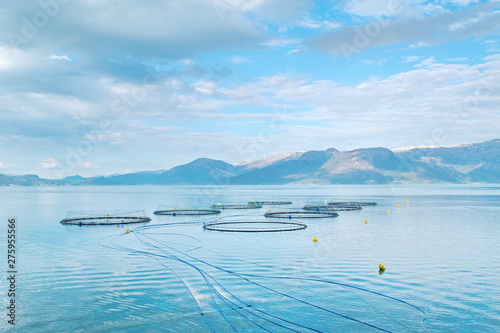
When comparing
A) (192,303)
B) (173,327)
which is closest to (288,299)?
(192,303)

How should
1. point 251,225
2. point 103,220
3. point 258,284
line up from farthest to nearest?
point 103,220 < point 251,225 < point 258,284

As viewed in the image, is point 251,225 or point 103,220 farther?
point 103,220

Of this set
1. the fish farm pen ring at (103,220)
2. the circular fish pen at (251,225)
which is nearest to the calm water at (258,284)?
the circular fish pen at (251,225)

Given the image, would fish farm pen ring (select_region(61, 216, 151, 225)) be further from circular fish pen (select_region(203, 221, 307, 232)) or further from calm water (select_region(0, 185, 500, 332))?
calm water (select_region(0, 185, 500, 332))

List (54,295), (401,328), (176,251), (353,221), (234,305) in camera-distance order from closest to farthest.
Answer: (401,328), (234,305), (54,295), (176,251), (353,221)

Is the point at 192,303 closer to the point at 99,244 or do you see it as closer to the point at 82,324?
the point at 82,324

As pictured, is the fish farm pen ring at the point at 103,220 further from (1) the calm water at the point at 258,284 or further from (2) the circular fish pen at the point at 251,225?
(1) the calm water at the point at 258,284

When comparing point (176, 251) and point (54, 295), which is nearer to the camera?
point (54, 295)

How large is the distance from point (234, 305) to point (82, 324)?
409 inches

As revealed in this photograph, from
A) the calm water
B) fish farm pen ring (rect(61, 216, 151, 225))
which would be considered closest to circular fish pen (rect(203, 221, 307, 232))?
the calm water

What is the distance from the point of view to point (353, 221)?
3561 inches

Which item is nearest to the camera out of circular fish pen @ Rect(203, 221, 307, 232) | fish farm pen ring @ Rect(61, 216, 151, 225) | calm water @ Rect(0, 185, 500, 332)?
calm water @ Rect(0, 185, 500, 332)

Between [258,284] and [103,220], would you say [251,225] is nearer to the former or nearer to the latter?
[103,220]

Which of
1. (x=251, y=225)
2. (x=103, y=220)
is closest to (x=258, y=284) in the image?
(x=251, y=225)
